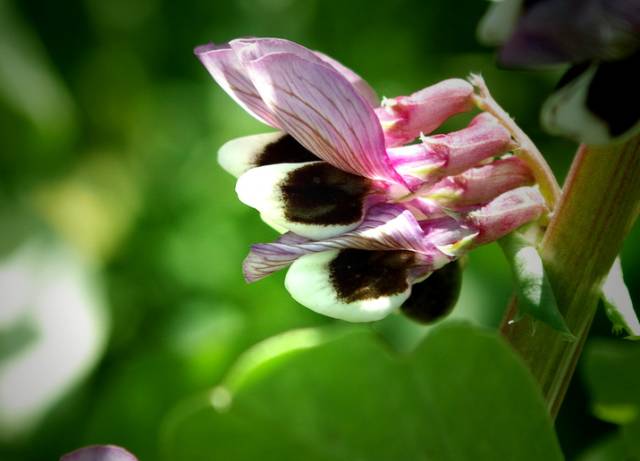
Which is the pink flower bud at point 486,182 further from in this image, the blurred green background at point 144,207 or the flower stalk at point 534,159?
the blurred green background at point 144,207

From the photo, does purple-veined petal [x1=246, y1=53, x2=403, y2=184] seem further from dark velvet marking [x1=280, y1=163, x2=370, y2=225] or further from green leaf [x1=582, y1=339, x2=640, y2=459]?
green leaf [x1=582, y1=339, x2=640, y2=459]

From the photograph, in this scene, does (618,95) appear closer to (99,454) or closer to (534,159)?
(534,159)

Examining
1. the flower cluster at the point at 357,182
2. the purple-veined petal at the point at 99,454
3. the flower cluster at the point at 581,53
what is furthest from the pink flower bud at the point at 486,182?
the purple-veined petal at the point at 99,454

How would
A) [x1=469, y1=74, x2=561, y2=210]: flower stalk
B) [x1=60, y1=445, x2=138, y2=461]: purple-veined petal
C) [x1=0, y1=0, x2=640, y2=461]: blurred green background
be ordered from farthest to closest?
1. [x1=0, y1=0, x2=640, y2=461]: blurred green background
2. [x1=469, y1=74, x2=561, y2=210]: flower stalk
3. [x1=60, y1=445, x2=138, y2=461]: purple-veined petal

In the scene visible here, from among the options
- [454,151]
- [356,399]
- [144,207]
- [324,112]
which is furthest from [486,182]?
[144,207]

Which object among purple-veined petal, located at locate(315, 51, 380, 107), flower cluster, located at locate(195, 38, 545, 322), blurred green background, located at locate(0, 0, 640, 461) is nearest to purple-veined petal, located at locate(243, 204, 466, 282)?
flower cluster, located at locate(195, 38, 545, 322)

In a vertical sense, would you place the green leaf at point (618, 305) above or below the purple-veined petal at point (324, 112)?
below

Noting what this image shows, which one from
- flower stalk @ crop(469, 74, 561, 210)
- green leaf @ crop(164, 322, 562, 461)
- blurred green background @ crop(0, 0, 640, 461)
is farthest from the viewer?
blurred green background @ crop(0, 0, 640, 461)

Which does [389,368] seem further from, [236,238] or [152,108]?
[152,108]
